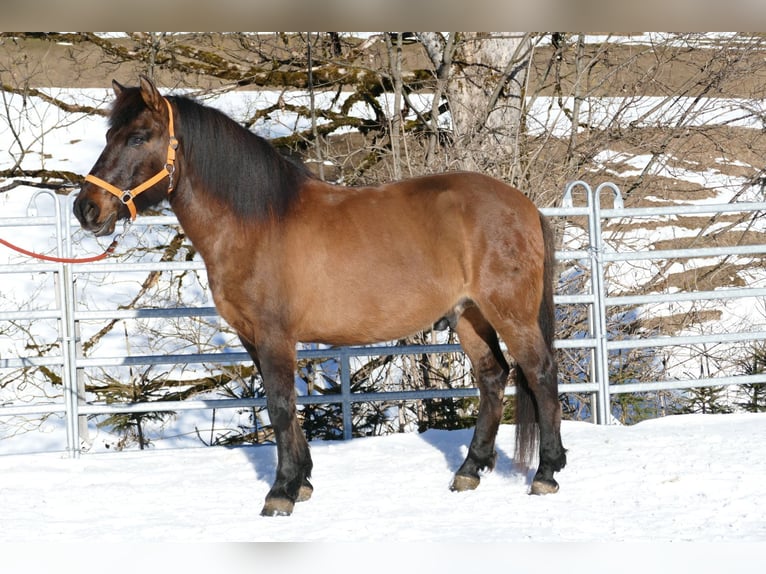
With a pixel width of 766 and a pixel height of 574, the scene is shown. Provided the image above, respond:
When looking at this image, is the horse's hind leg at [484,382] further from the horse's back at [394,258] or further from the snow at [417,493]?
the horse's back at [394,258]

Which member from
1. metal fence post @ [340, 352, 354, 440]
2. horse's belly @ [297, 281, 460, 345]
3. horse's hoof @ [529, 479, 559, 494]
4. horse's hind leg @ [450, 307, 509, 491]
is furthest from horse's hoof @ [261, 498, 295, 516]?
metal fence post @ [340, 352, 354, 440]

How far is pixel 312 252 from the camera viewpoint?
4.19m

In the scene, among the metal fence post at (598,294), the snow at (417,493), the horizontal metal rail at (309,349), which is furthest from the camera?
the metal fence post at (598,294)

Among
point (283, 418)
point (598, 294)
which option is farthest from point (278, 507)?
point (598, 294)

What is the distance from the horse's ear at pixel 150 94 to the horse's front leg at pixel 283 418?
1366 millimetres

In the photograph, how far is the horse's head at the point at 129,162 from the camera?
3.93m

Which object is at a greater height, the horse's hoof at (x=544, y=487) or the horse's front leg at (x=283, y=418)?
the horse's front leg at (x=283, y=418)

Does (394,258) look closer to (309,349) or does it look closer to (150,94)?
(150,94)

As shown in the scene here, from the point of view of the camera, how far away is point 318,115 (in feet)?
28.8

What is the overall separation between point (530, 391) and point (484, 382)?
11.8 inches

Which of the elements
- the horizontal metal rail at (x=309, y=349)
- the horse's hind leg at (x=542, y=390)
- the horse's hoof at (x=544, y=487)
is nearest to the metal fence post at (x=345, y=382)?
the horizontal metal rail at (x=309, y=349)

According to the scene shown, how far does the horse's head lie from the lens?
3926 millimetres

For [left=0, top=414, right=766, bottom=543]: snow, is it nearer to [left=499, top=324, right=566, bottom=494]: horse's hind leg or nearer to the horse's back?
[left=499, top=324, right=566, bottom=494]: horse's hind leg

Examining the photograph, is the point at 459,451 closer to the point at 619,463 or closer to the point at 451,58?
the point at 619,463
